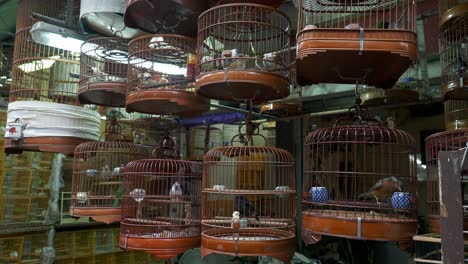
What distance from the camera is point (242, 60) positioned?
9.99 ft

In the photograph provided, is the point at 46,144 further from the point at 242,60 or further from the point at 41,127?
the point at 242,60

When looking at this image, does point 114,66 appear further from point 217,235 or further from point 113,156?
point 217,235

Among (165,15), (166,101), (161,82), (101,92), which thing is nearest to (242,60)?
(166,101)

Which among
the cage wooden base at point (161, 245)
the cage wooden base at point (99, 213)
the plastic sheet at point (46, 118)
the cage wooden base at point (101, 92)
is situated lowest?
the cage wooden base at point (161, 245)

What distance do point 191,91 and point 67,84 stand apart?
192 cm

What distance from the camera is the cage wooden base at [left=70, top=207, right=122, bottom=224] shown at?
13.2 feet

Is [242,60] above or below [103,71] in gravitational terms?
below

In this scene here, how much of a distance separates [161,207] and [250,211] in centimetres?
87

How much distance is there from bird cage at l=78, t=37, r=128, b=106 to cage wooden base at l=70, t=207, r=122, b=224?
1111 millimetres

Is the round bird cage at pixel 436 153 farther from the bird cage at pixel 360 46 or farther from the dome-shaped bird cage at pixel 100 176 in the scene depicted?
the dome-shaped bird cage at pixel 100 176

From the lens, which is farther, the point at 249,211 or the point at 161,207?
the point at 161,207

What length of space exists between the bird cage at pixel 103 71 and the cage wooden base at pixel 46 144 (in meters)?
0.45

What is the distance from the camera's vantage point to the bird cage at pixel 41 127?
4.14m

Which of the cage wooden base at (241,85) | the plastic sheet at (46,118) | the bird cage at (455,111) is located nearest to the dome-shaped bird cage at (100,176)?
the plastic sheet at (46,118)
